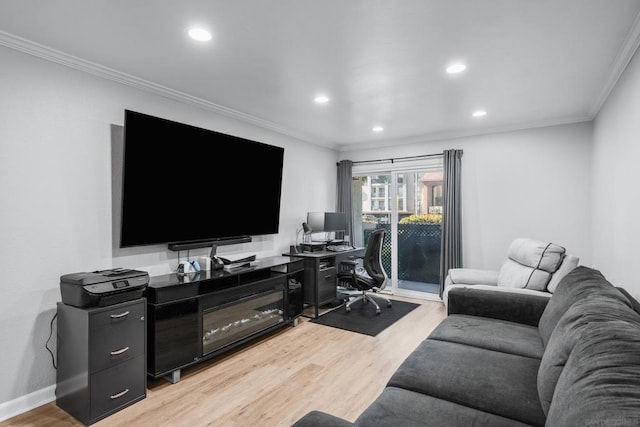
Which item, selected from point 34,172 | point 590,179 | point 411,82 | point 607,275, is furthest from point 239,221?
point 590,179

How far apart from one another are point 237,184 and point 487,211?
3422 mm

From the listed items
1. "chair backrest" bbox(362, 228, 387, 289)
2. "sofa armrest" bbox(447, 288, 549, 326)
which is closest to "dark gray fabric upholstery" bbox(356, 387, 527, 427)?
"sofa armrest" bbox(447, 288, 549, 326)

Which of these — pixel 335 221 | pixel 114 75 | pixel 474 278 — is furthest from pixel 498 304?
pixel 114 75

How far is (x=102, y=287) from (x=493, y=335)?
105 inches

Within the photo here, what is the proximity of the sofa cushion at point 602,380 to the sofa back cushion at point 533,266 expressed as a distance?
7.09 feet

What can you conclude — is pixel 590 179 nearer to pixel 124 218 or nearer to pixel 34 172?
pixel 124 218

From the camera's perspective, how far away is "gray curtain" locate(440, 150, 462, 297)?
4.93m

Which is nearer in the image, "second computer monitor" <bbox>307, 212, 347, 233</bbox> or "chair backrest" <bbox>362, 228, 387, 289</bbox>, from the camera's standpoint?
"chair backrest" <bbox>362, 228, 387, 289</bbox>

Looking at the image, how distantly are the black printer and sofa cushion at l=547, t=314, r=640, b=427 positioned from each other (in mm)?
2514

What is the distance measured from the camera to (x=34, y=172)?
97.5 inches

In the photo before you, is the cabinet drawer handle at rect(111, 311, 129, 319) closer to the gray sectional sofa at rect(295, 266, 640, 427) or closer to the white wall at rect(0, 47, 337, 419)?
the white wall at rect(0, 47, 337, 419)

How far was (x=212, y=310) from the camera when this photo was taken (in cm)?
311

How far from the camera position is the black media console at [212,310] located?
2.72m

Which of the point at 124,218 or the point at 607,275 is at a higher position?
the point at 124,218
